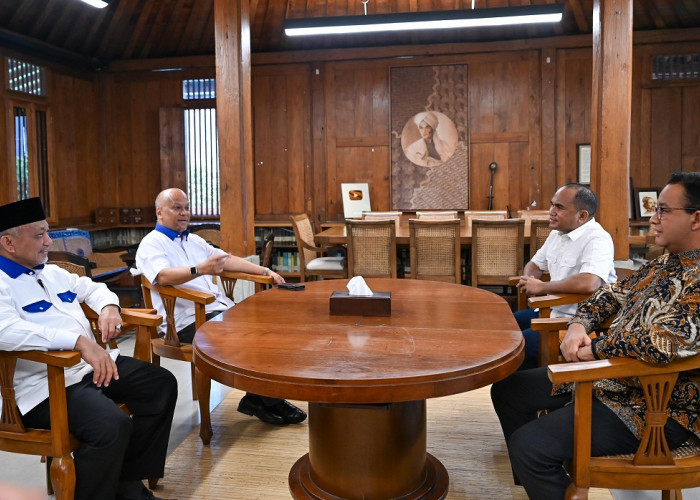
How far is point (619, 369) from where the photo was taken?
178cm

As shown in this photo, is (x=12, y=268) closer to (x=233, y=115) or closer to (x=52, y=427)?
(x=52, y=427)

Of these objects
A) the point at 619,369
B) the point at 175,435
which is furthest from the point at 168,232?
the point at 619,369

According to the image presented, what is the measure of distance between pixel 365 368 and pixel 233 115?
11.5 feet

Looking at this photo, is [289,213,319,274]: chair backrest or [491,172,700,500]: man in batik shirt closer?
[491,172,700,500]: man in batik shirt

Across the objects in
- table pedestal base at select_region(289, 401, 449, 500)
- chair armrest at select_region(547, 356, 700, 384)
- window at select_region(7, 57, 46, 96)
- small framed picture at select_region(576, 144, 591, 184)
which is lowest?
table pedestal base at select_region(289, 401, 449, 500)

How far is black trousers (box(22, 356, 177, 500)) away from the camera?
6.92 feet

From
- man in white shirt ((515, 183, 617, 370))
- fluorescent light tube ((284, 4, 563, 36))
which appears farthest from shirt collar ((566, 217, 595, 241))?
fluorescent light tube ((284, 4, 563, 36))

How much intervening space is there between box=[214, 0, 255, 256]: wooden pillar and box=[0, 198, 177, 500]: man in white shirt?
2.33 metres

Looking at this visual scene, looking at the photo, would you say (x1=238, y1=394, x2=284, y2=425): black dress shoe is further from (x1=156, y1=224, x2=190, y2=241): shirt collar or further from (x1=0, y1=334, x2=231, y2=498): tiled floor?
(x1=156, y1=224, x2=190, y2=241): shirt collar

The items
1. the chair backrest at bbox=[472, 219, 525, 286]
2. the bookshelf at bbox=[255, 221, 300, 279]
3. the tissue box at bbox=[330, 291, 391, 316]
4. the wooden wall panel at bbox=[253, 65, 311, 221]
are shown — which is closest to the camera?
the tissue box at bbox=[330, 291, 391, 316]

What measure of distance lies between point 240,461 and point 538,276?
1953mm

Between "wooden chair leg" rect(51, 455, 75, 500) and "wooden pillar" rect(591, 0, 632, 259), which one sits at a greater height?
"wooden pillar" rect(591, 0, 632, 259)

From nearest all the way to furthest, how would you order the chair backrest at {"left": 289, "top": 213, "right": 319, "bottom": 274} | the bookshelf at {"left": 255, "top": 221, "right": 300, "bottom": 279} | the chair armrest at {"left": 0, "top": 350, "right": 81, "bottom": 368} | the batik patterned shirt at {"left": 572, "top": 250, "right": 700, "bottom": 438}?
the batik patterned shirt at {"left": 572, "top": 250, "right": 700, "bottom": 438} → the chair armrest at {"left": 0, "top": 350, "right": 81, "bottom": 368} → the chair backrest at {"left": 289, "top": 213, "right": 319, "bottom": 274} → the bookshelf at {"left": 255, "top": 221, "right": 300, "bottom": 279}

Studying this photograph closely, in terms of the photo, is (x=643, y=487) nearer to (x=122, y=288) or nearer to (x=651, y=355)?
(x=651, y=355)
